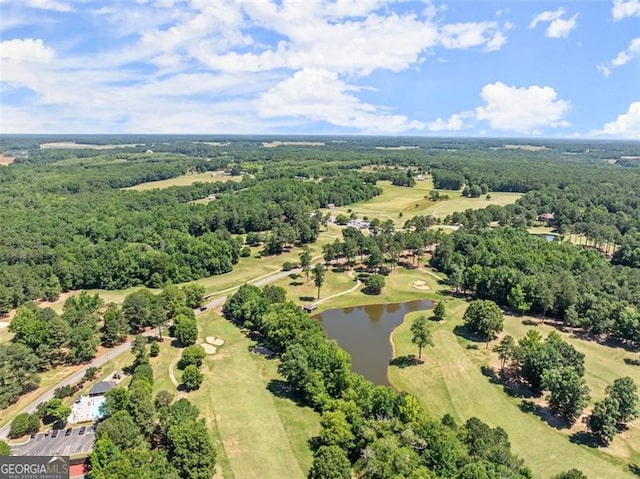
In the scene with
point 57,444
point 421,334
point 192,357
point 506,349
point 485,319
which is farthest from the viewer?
point 485,319

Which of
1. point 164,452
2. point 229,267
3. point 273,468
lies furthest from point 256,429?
Answer: point 229,267

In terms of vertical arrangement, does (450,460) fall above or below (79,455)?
above

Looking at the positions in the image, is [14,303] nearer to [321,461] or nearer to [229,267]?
[229,267]

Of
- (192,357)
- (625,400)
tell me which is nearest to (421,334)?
(625,400)

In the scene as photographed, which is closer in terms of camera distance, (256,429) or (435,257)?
(256,429)

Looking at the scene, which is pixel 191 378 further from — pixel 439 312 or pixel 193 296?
pixel 439 312

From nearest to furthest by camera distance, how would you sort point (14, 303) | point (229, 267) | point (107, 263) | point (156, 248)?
point (14, 303), point (107, 263), point (229, 267), point (156, 248)

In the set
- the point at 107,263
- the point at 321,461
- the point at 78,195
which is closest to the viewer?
the point at 321,461
